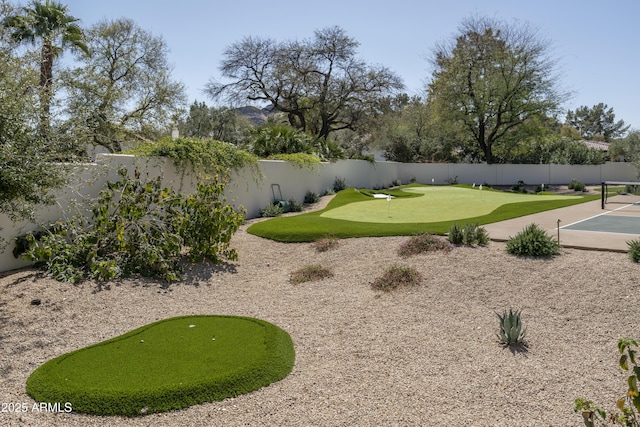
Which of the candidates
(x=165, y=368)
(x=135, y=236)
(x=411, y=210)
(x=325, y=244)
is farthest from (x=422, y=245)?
(x=411, y=210)

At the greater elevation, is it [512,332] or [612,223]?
[612,223]

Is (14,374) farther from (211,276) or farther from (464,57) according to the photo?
(464,57)

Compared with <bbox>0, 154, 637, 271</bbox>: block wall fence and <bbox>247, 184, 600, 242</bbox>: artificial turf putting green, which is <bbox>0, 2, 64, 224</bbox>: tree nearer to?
<bbox>0, 154, 637, 271</bbox>: block wall fence

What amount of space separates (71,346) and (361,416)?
376cm

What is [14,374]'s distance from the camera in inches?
206

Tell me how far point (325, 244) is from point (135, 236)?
409 centimetres

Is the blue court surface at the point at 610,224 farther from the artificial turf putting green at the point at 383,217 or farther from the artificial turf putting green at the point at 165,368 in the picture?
the artificial turf putting green at the point at 165,368

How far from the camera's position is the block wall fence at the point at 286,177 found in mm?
8562

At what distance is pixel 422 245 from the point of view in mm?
10117

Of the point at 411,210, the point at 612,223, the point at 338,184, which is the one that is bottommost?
the point at 612,223

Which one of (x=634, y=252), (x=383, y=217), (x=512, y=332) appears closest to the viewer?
(x=512, y=332)

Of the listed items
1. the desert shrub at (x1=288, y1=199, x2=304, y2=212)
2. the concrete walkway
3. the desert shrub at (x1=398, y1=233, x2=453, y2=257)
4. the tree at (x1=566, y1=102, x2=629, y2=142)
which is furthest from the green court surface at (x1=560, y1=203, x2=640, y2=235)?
the tree at (x1=566, y1=102, x2=629, y2=142)

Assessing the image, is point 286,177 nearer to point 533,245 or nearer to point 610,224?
point 610,224

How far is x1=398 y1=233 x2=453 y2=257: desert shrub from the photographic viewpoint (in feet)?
32.6
